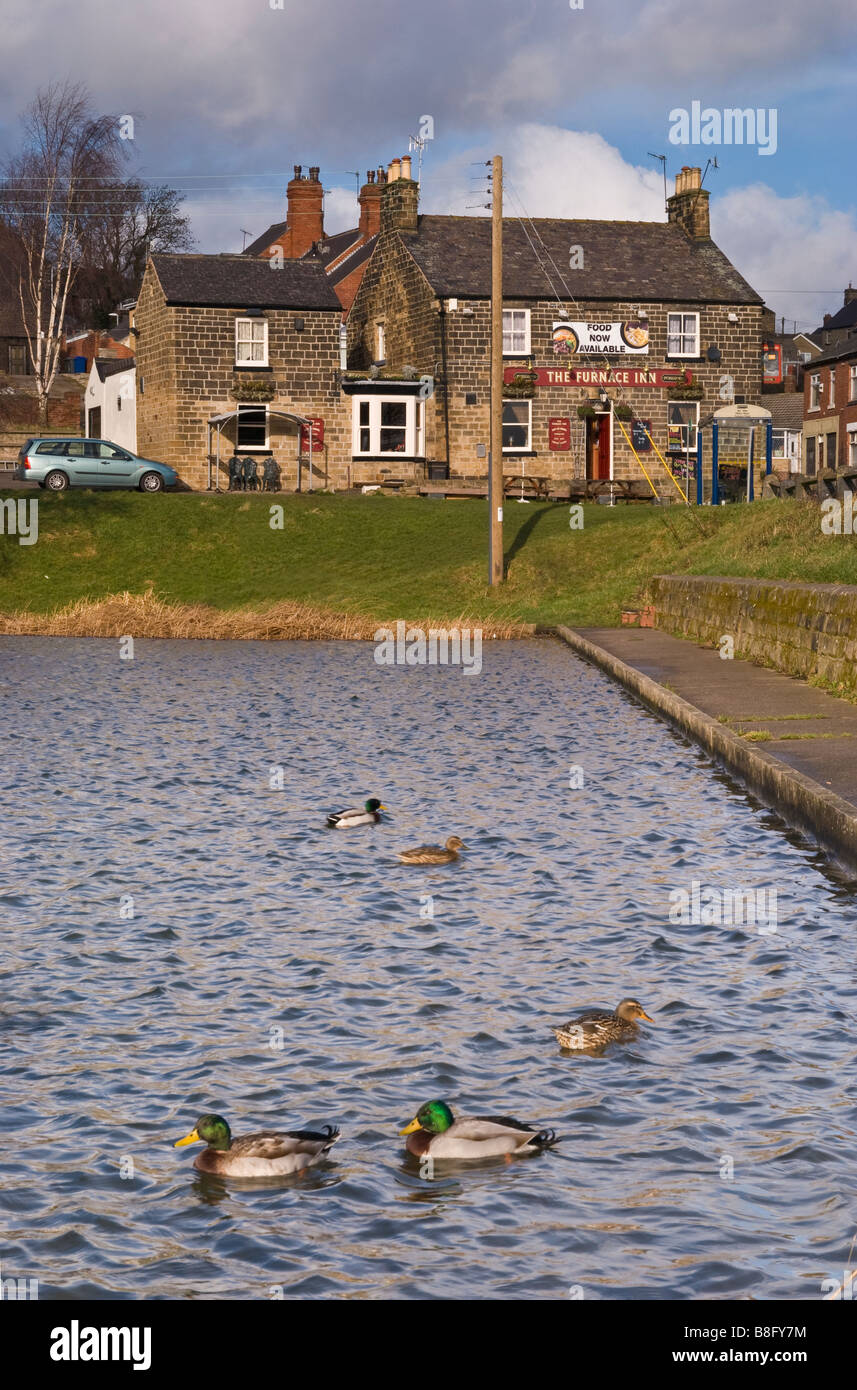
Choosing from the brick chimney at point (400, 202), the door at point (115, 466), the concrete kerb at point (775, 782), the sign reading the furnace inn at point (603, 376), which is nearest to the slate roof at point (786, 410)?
the sign reading the furnace inn at point (603, 376)

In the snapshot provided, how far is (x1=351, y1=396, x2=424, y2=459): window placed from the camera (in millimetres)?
57625

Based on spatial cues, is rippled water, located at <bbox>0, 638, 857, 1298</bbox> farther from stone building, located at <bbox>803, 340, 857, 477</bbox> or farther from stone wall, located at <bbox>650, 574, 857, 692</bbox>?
stone building, located at <bbox>803, 340, 857, 477</bbox>

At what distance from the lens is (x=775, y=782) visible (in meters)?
14.1

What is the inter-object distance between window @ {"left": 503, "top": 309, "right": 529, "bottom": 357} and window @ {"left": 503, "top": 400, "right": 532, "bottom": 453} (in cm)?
172

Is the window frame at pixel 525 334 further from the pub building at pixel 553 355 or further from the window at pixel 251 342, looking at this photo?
the window at pixel 251 342

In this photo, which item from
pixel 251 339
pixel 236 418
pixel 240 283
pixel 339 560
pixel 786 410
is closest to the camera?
pixel 339 560

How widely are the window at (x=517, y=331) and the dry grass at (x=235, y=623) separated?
22.6 m

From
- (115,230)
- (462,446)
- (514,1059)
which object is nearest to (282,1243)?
(514,1059)

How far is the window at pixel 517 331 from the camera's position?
57.8 metres

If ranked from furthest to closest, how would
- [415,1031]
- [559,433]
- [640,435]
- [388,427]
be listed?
[640,435]
[559,433]
[388,427]
[415,1031]

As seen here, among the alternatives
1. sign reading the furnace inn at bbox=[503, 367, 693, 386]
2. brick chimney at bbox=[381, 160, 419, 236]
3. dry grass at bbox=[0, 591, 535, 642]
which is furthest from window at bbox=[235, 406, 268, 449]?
dry grass at bbox=[0, 591, 535, 642]

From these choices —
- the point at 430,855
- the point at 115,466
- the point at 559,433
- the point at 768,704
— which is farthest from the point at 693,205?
the point at 430,855

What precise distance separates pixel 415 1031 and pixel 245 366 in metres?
50.3

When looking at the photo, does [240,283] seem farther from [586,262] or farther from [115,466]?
[586,262]
